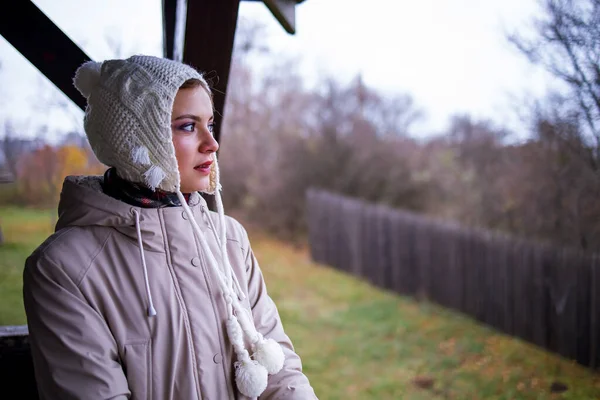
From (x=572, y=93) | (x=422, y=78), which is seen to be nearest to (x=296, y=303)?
(x=422, y=78)

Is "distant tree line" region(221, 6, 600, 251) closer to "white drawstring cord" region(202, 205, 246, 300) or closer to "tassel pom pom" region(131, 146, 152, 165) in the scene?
"white drawstring cord" region(202, 205, 246, 300)

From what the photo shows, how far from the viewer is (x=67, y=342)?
1.42 metres

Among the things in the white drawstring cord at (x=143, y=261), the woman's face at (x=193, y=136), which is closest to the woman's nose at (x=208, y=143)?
the woman's face at (x=193, y=136)

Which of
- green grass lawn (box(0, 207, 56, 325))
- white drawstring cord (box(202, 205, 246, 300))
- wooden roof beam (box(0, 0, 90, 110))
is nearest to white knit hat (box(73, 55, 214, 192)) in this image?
white drawstring cord (box(202, 205, 246, 300))

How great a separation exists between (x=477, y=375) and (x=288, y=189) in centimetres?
754

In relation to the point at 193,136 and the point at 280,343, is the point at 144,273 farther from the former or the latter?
the point at 280,343

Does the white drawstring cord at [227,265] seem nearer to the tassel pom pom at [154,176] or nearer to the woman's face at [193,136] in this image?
the woman's face at [193,136]

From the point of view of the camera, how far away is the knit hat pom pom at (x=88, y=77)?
1.72 metres

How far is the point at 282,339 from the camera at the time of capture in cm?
187

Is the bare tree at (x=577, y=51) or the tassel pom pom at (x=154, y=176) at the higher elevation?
the bare tree at (x=577, y=51)

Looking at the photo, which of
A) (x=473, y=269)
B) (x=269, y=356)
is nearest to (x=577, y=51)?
(x=269, y=356)

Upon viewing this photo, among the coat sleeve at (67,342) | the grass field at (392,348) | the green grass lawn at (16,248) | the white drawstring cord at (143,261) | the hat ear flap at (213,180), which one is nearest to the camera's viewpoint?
the coat sleeve at (67,342)

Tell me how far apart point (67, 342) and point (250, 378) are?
1.69 feet

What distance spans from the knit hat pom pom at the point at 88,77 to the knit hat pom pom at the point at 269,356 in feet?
3.13
